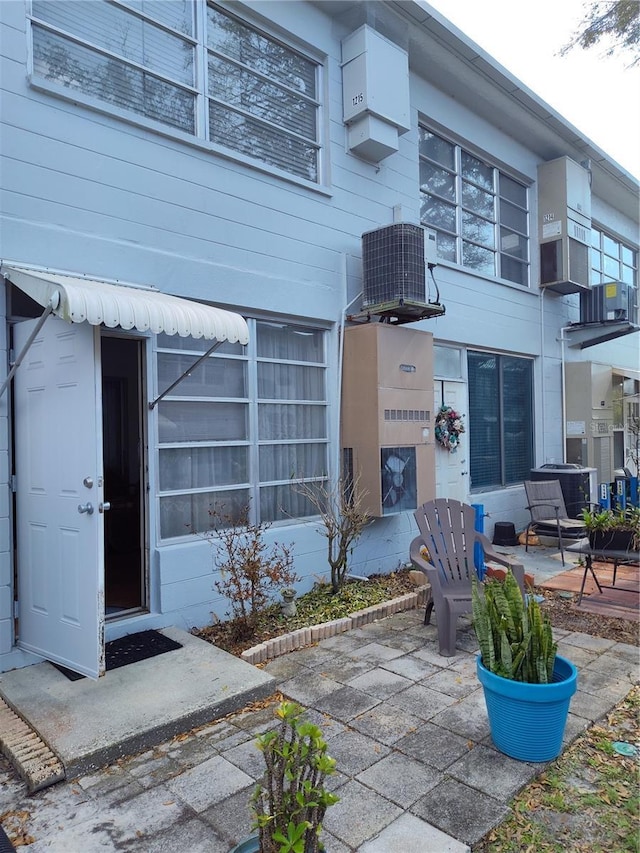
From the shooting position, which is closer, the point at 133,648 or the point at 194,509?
the point at 133,648

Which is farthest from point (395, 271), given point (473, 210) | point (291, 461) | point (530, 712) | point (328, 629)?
point (530, 712)

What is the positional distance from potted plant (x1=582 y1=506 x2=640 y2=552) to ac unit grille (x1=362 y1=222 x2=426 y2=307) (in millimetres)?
2510

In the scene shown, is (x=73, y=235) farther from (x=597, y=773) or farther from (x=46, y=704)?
(x=597, y=773)

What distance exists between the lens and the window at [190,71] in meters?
3.85

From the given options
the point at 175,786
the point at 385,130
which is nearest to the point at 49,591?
the point at 175,786

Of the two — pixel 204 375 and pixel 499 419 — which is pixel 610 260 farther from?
pixel 204 375

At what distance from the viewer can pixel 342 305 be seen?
5.51 meters

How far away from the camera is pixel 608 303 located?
8.98m

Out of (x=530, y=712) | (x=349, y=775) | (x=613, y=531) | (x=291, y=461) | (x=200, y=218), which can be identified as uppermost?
(x=200, y=218)

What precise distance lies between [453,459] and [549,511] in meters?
1.31

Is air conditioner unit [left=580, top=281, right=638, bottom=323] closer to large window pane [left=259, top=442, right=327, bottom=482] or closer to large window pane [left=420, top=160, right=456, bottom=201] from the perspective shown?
large window pane [left=420, top=160, right=456, bottom=201]

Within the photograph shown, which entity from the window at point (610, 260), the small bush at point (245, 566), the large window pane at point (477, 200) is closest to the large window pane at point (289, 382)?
the small bush at point (245, 566)

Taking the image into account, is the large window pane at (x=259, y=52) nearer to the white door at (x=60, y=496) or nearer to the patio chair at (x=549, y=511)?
the white door at (x=60, y=496)

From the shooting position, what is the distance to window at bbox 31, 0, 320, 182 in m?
3.85
